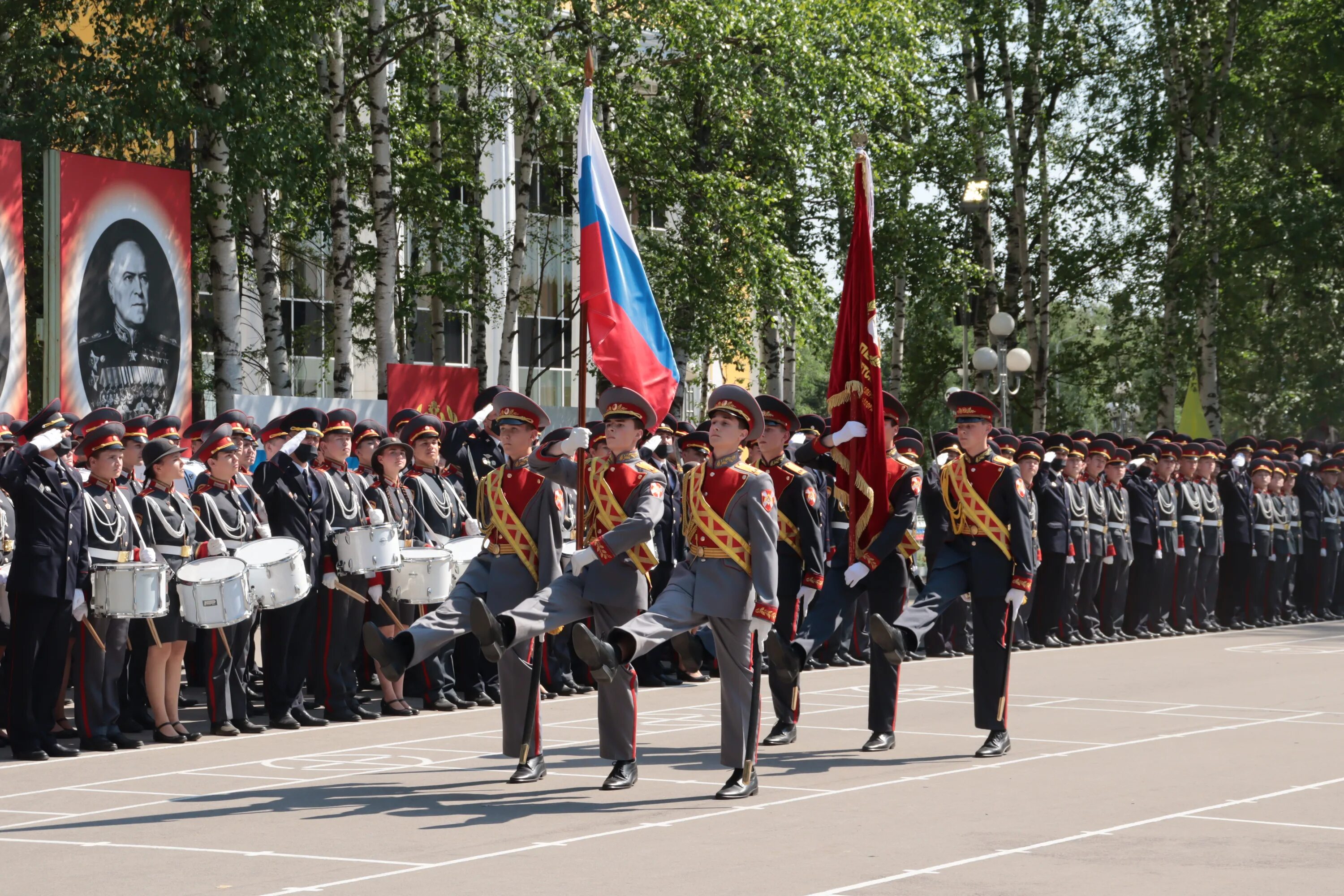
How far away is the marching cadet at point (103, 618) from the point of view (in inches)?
483

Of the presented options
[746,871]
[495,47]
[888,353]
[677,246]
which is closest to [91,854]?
[746,871]

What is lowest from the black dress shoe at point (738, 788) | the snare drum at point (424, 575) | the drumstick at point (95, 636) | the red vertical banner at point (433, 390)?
the black dress shoe at point (738, 788)

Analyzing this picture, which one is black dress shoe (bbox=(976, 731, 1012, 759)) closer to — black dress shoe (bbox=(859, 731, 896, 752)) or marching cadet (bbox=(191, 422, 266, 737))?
black dress shoe (bbox=(859, 731, 896, 752))

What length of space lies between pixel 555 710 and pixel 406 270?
18.9m

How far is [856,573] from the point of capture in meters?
11.7

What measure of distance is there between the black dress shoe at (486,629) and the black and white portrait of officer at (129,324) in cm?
975

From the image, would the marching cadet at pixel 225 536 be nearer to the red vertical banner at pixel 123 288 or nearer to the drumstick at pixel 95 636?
the drumstick at pixel 95 636

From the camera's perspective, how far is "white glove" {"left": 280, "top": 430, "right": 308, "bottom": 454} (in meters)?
13.8

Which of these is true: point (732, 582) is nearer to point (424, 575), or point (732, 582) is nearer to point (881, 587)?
point (881, 587)

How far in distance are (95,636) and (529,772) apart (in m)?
3.45

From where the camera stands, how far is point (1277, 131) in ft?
126

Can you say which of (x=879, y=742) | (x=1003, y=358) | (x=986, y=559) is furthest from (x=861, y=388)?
(x=1003, y=358)

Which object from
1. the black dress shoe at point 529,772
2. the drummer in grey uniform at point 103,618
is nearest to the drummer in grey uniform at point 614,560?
A: the black dress shoe at point 529,772

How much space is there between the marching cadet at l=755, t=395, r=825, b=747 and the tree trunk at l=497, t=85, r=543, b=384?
1645 centimetres
